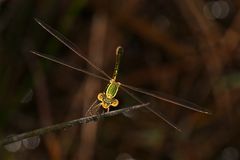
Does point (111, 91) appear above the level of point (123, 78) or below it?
above

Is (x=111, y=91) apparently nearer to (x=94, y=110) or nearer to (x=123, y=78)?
(x=94, y=110)

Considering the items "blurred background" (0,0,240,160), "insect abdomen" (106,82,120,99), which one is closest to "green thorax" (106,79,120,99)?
"insect abdomen" (106,82,120,99)

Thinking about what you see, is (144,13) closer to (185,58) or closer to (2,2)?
(185,58)

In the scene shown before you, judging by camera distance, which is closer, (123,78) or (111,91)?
(111,91)

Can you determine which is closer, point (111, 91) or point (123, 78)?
point (111, 91)

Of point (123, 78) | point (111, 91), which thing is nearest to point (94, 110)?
point (111, 91)

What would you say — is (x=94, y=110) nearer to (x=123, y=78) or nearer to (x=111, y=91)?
(x=111, y=91)

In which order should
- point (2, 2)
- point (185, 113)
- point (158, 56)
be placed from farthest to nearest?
point (158, 56) < point (185, 113) < point (2, 2)

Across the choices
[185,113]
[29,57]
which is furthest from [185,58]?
[29,57]
